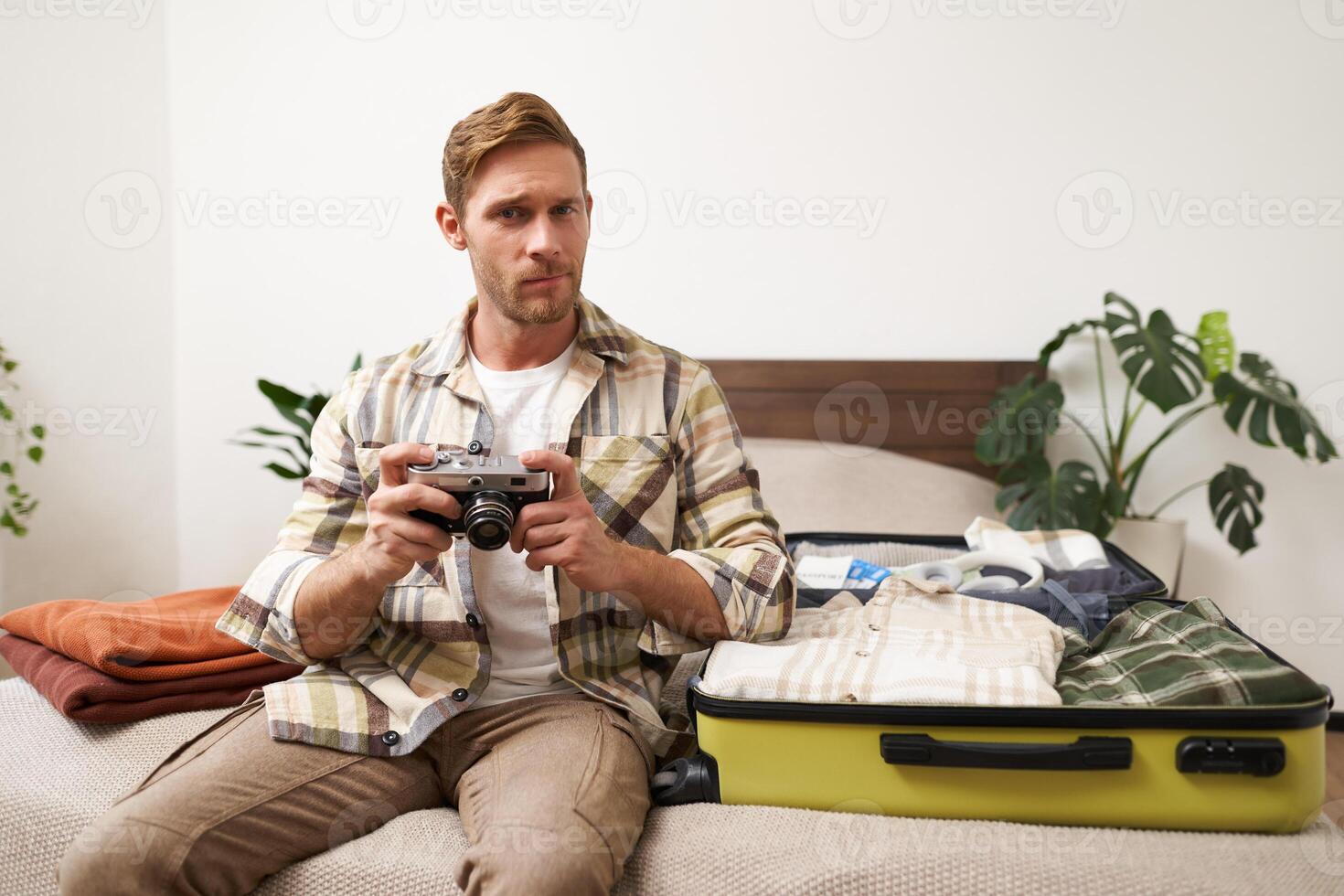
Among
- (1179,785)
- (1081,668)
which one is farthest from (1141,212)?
(1179,785)

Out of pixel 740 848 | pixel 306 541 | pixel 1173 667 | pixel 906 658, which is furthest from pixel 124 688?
pixel 1173 667

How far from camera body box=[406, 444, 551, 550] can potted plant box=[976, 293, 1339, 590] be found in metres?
1.67

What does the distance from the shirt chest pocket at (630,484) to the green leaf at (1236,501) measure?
1.76 metres

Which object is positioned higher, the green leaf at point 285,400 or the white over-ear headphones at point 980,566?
the green leaf at point 285,400

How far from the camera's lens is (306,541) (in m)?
1.34

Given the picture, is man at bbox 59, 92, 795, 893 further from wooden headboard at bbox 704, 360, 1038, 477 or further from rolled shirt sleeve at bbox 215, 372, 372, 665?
wooden headboard at bbox 704, 360, 1038, 477

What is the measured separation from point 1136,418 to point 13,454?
2.77m

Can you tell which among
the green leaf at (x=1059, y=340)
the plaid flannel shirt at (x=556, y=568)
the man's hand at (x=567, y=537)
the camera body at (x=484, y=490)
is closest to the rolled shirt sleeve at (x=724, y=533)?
the plaid flannel shirt at (x=556, y=568)

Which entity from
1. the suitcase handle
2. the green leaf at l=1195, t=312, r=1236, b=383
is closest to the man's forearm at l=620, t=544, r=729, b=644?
the suitcase handle

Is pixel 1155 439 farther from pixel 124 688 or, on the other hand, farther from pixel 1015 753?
pixel 124 688

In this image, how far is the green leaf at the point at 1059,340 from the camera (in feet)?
8.37

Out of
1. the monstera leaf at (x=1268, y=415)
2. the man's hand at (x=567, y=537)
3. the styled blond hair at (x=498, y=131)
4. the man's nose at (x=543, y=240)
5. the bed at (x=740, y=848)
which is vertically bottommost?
the bed at (x=740, y=848)

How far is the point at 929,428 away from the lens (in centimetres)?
279

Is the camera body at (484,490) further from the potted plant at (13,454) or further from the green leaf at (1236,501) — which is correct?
the green leaf at (1236,501)
